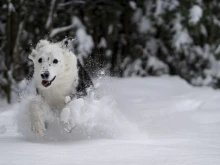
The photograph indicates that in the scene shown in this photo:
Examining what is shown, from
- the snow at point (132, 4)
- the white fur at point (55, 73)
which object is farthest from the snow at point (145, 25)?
the white fur at point (55, 73)

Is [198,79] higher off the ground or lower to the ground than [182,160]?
→ lower

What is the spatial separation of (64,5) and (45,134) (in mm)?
6939

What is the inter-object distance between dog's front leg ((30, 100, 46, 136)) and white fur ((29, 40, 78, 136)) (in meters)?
0.02

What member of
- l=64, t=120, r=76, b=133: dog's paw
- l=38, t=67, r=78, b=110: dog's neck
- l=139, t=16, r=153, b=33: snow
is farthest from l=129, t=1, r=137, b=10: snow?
l=64, t=120, r=76, b=133: dog's paw

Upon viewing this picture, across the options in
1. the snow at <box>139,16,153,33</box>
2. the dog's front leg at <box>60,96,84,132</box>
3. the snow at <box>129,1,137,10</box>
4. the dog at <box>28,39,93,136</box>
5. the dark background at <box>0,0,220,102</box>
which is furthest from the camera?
the snow at <box>139,16,153,33</box>

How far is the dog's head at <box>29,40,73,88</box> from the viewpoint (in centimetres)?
530

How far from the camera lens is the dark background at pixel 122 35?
10875mm

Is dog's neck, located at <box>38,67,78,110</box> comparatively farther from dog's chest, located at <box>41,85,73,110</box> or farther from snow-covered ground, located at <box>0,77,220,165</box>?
snow-covered ground, located at <box>0,77,220,165</box>

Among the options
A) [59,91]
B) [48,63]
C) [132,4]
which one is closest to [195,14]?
[132,4]

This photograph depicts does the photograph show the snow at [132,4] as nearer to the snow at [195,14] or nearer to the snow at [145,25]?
the snow at [145,25]

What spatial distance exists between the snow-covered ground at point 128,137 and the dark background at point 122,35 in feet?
9.94

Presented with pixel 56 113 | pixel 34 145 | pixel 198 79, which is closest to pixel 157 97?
pixel 198 79

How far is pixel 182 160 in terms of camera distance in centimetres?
382

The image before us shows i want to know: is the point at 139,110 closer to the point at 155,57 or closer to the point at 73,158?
the point at 73,158
